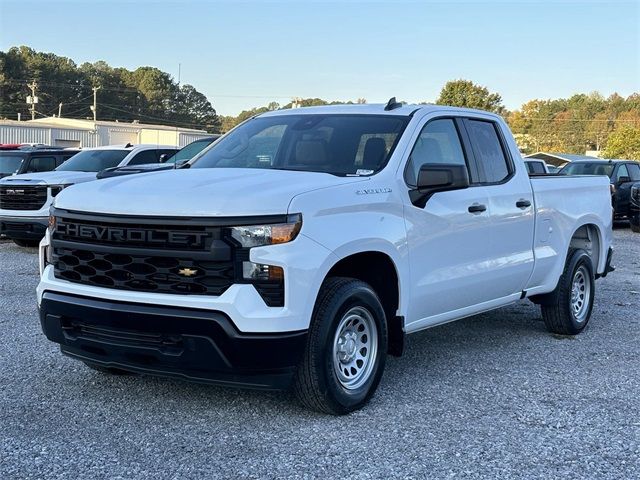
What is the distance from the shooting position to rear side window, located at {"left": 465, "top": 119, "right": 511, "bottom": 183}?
621cm

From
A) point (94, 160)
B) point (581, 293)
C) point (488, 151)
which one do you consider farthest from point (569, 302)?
point (94, 160)

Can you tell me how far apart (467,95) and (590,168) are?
172 ft

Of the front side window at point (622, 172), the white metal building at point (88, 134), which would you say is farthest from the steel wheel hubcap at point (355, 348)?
the white metal building at point (88, 134)

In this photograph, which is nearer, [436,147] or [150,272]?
[150,272]

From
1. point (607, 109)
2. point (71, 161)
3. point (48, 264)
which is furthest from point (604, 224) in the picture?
point (607, 109)

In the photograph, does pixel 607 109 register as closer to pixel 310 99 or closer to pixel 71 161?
pixel 310 99

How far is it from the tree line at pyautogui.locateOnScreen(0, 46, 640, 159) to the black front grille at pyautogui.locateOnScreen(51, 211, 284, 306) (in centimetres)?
9540

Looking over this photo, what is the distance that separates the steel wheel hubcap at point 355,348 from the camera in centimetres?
470

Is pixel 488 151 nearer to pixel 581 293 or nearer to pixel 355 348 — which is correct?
pixel 581 293

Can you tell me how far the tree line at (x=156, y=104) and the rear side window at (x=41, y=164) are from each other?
8538cm

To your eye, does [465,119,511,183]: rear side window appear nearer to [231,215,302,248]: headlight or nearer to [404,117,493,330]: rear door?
[404,117,493,330]: rear door

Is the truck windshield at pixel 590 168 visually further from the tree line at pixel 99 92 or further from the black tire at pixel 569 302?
the tree line at pixel 99 92

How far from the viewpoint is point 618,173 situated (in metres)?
20.4

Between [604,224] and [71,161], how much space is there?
1043cm
